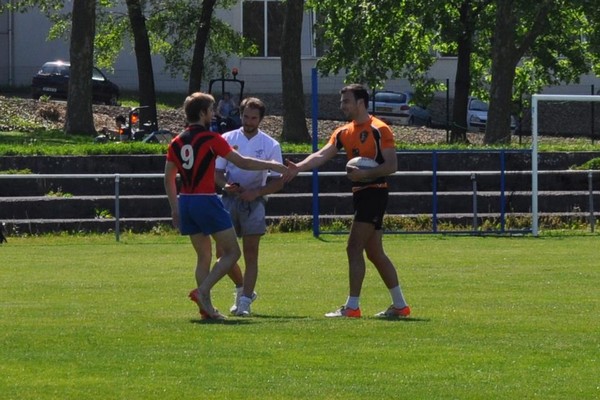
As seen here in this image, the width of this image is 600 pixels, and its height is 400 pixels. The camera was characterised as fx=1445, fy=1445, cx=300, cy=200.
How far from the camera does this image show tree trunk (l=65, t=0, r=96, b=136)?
3666 centimetres

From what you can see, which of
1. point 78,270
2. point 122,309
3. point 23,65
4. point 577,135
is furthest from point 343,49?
point 122,309

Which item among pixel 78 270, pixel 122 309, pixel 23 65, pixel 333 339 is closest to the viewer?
pixel 333 339

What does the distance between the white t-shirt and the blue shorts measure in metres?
1.07

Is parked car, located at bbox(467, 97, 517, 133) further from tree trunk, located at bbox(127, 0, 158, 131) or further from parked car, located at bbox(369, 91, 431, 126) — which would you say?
tree trunk, located at bbox(127, 0, 158, 131)

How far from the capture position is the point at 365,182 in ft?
39.2

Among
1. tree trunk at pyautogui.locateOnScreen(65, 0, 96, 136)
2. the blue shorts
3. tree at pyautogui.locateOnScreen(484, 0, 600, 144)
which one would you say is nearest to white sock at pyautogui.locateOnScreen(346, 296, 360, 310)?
the blue shorts

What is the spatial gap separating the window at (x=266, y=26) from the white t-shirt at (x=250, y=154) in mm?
47710

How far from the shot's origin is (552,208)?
89.8 feet

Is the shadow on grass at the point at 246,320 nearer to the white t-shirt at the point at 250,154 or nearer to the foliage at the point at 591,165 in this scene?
the white t-shirt at the point at 250,154

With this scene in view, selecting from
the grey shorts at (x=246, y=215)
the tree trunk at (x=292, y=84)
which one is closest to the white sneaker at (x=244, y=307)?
the grey shorts at (x=246, y=215)

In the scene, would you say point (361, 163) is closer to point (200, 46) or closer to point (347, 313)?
point (347, 313)

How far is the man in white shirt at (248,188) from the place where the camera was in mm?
12492

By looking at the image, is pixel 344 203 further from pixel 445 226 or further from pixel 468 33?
pixel 468 33

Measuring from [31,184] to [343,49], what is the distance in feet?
55.1
